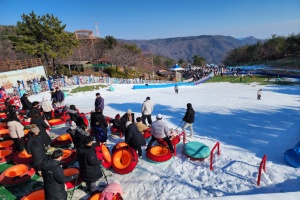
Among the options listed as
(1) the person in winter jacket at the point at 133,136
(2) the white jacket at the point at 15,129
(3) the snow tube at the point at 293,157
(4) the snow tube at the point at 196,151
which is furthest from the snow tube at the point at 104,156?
(3) the snow tube at the point at 293,157

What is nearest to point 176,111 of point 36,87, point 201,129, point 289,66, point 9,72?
point 201,129

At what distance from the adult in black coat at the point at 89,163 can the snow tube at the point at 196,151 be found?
3.11 m

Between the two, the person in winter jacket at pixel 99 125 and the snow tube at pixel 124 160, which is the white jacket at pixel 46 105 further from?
the snow tube at pixel 124 160

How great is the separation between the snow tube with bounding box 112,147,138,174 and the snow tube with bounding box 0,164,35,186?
236cm

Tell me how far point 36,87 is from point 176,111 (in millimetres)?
12853

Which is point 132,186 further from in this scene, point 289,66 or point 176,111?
point 289,66

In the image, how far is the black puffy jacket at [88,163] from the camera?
4.53 m

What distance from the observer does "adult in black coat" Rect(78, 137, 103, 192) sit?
451 centimetres

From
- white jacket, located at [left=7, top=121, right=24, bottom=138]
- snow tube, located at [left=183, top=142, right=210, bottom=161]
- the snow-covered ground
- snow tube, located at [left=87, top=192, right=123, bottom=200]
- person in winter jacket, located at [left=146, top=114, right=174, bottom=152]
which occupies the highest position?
white jacket, located at [left=7, top=121, right=24, bottom=138]

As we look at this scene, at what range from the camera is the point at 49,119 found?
1010 centimetres

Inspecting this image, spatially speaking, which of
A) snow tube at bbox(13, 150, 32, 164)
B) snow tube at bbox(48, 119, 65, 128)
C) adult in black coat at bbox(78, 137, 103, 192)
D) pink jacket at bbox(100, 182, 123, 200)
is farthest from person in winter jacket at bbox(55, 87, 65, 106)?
pink jacket at bbox(100, 182, 123, 200)

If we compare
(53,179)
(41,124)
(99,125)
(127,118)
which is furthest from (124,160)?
(41,124)

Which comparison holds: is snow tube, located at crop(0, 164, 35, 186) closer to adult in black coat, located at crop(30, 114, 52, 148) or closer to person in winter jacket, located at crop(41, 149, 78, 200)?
adult in black coat, located at crop(30, 114, 52, 148)

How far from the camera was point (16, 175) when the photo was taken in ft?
19.0
